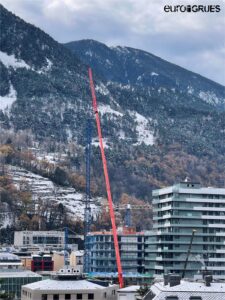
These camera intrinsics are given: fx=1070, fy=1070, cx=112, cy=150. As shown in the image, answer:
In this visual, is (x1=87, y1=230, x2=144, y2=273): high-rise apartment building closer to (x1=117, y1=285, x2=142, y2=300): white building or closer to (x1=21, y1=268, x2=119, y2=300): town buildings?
(x1=117, y1=285, x2=142, y2=300): white building

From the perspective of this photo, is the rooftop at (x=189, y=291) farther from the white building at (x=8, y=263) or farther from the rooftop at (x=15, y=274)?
the white building at (x=8, y=263)

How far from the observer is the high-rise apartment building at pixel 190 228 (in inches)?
5635

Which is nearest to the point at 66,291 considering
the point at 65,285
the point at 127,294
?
the point at 65,285

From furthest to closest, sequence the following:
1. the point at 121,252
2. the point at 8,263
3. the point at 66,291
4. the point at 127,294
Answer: the point at 121,252
the point at 8,263
the point at 127,294
the point at 66,291

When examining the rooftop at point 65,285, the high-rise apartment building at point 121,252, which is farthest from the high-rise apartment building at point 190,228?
the rooftop at point 65,285

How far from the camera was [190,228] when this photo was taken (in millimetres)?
144375

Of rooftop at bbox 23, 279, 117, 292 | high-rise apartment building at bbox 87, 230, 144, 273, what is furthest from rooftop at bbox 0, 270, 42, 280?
high-rise apartment building at bbox 87, 230, 144, 273

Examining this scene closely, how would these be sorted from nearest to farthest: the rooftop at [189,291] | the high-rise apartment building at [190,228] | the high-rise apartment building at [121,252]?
1. the rooftop at [189,291]
2. the high-rise apartment building at [190,228]
3. the high-rise apartment building at [121,252]

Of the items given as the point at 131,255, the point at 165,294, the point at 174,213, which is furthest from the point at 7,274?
the point at 165,294

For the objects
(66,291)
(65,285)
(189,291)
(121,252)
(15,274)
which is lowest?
(189,291)

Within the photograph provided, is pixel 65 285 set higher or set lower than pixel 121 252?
lower

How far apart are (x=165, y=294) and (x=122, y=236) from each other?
345 feet

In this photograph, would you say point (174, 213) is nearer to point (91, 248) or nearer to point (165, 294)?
point (91, 248)

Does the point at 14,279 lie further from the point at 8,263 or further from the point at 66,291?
the point at 66,291
